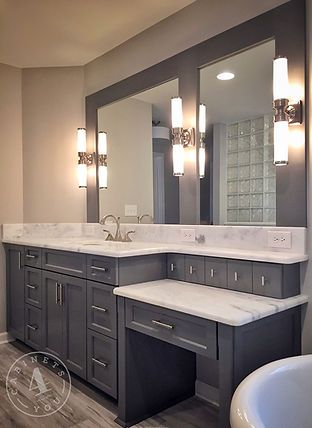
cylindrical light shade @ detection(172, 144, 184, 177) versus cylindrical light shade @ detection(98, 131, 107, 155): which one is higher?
cylindrical light shade @ detection(98, 131, 107, 155)

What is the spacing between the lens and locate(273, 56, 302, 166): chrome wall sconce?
1.79m

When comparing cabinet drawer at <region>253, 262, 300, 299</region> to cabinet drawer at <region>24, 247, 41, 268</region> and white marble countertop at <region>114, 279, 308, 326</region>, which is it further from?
cabinet drawer at <region>24, 247, 41, 268</region>

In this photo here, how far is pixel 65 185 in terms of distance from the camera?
330 centimetres

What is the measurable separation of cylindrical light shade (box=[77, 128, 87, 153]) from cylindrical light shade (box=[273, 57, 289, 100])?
6.16 feet

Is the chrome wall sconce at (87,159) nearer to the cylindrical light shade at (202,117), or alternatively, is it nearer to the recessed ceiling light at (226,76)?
the cylindrical light shade at (202,117)

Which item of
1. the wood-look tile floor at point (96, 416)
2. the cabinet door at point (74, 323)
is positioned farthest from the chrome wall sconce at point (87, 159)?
the wood-look tile floor at point (96, 416)

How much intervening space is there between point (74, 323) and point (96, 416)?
0.57 m

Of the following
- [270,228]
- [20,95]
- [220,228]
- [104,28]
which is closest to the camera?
[270,228]

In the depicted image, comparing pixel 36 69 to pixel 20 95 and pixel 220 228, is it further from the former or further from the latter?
pixel 220 228

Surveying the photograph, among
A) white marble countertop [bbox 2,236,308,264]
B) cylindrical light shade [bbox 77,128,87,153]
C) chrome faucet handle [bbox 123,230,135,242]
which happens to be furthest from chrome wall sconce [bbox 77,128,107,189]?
white marble countertop [bbox 2,236,308,264]

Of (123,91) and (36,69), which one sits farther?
(36,69)

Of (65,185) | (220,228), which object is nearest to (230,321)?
(220,228)

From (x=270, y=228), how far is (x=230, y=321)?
28.1 inches

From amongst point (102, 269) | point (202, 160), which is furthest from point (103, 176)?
point (102, 269)
